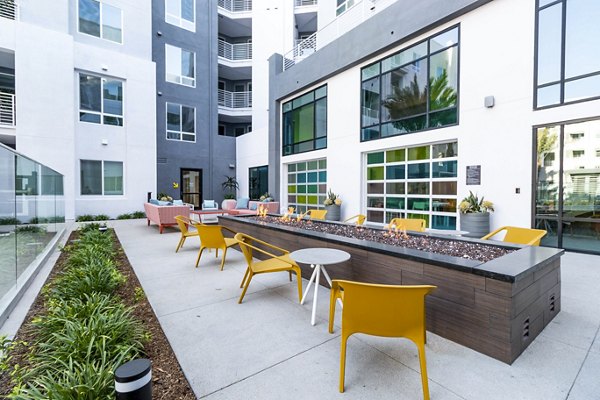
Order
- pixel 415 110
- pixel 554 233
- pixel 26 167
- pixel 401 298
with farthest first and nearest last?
pixel 415 110 → pixel 554 233 → pixel 26 167 → pixel 401 298

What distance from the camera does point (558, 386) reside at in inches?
81.5

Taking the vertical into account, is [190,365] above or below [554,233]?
below

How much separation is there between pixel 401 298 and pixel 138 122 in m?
15.1

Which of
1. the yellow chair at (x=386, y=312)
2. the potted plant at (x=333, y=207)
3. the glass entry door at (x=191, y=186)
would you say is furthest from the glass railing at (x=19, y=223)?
the glass entry door at (x=191, y=186)

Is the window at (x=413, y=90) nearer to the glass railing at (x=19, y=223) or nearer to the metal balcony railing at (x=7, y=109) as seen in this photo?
the glass railing at (x=19, y=223)

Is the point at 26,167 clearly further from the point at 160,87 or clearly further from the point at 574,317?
the point at 160,87

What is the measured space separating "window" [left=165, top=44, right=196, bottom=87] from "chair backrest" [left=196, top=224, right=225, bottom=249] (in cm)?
1405

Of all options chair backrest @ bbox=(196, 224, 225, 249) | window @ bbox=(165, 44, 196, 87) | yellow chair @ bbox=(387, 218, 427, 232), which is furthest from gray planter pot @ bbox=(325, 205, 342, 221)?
window @ bbox=(165, 44, 196, 87)

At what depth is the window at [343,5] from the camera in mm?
11922

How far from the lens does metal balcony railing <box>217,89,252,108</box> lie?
19703 millimetres

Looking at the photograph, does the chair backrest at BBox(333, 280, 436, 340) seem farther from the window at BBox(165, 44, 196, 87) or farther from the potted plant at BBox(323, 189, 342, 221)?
the window at BBox(165, 44, 196, 87)

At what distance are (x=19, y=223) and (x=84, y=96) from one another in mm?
10801

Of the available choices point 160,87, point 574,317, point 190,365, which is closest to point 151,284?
point 190,365

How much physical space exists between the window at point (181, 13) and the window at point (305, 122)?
7927 mm
